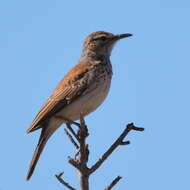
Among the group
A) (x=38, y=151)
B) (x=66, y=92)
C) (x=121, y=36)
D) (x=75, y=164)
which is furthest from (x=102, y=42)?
(x=75, y=164)

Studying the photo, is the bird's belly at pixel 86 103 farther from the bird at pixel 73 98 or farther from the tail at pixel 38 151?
the tail at pixel 38 151

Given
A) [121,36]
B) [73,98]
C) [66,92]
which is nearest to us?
[73,98]

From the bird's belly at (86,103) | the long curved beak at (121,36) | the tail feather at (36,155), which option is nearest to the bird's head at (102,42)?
the long curved beak at (121,36)

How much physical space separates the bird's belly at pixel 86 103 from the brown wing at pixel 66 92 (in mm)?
101

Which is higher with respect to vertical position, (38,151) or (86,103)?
(86,103)

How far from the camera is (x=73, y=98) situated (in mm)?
8070

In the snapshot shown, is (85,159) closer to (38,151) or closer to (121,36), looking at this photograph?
(38,151)

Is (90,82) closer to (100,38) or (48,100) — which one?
(48,100)

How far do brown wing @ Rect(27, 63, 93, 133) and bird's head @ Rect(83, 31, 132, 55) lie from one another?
0.97m

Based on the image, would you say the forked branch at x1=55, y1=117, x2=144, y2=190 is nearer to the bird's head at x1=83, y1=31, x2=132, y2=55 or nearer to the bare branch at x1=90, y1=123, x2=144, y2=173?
the bare branch at x1=90, y1=123, x2=144, y2=173

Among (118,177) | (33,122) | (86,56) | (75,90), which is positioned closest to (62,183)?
(118,177)

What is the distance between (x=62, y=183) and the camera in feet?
16.5

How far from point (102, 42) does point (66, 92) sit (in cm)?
195

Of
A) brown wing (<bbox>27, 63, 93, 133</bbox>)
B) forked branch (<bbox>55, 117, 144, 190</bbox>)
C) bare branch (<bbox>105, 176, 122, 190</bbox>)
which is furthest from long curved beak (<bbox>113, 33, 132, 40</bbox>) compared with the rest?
bare branch (<bbox>105, 176, 122, 190</bbox>)
